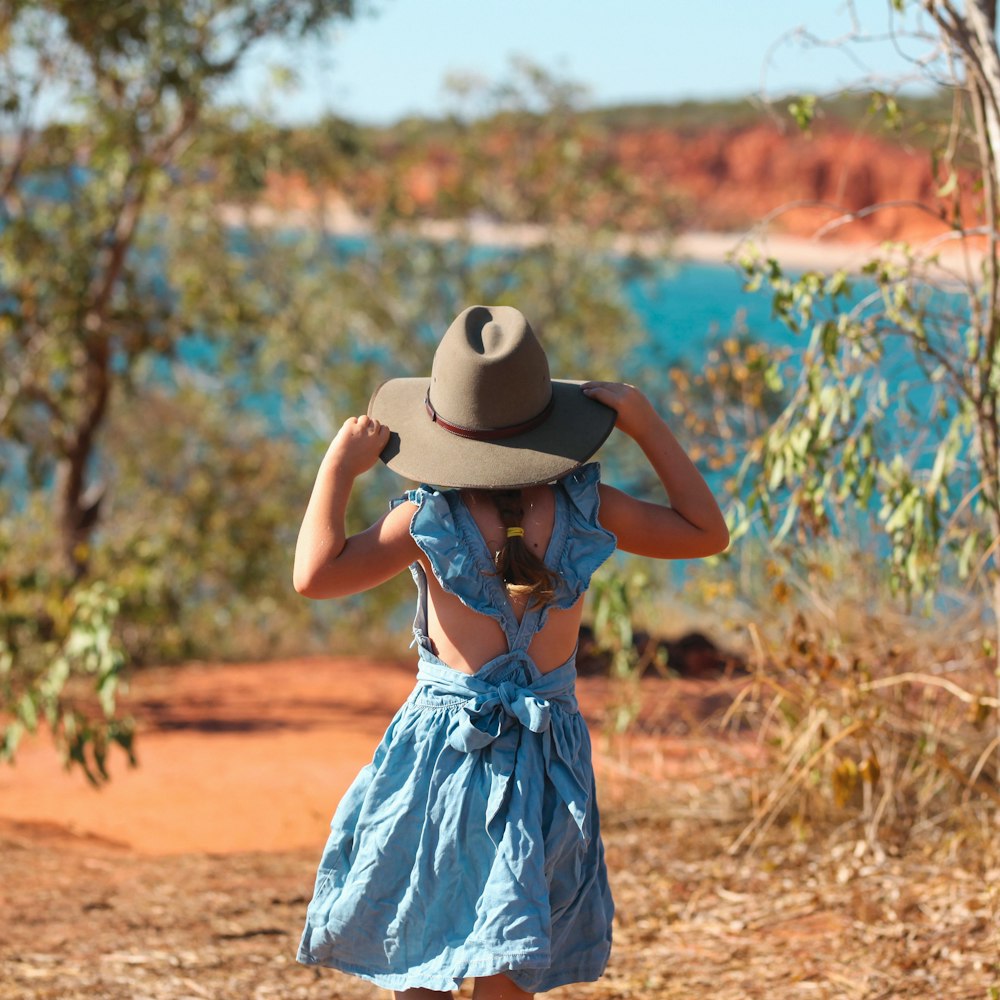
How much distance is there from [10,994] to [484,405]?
7.02ft

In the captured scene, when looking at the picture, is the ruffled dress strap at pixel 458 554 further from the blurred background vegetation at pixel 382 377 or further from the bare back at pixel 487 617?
the blurred background vegetation at pixel 382 377

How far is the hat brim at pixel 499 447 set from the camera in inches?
89.6

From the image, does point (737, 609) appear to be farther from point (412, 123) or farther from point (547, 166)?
point (412, 123)

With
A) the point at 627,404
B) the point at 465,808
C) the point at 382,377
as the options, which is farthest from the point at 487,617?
the point at 382,377

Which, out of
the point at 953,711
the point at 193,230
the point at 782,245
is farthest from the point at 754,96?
the point at 782,245

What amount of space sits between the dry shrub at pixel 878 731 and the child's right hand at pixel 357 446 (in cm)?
204

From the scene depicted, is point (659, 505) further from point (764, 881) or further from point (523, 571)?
point (764, 881)

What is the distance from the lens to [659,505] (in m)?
2.45

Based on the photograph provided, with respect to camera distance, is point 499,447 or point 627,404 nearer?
point 499,447

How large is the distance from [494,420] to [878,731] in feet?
7.69

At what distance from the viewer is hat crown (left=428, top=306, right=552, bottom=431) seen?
2318 millimetres

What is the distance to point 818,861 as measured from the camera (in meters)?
4.27

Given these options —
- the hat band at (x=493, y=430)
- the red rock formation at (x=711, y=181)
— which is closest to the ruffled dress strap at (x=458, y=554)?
the hat band at (x=493, y=430)

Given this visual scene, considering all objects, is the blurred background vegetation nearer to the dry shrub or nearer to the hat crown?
the dry shrub
